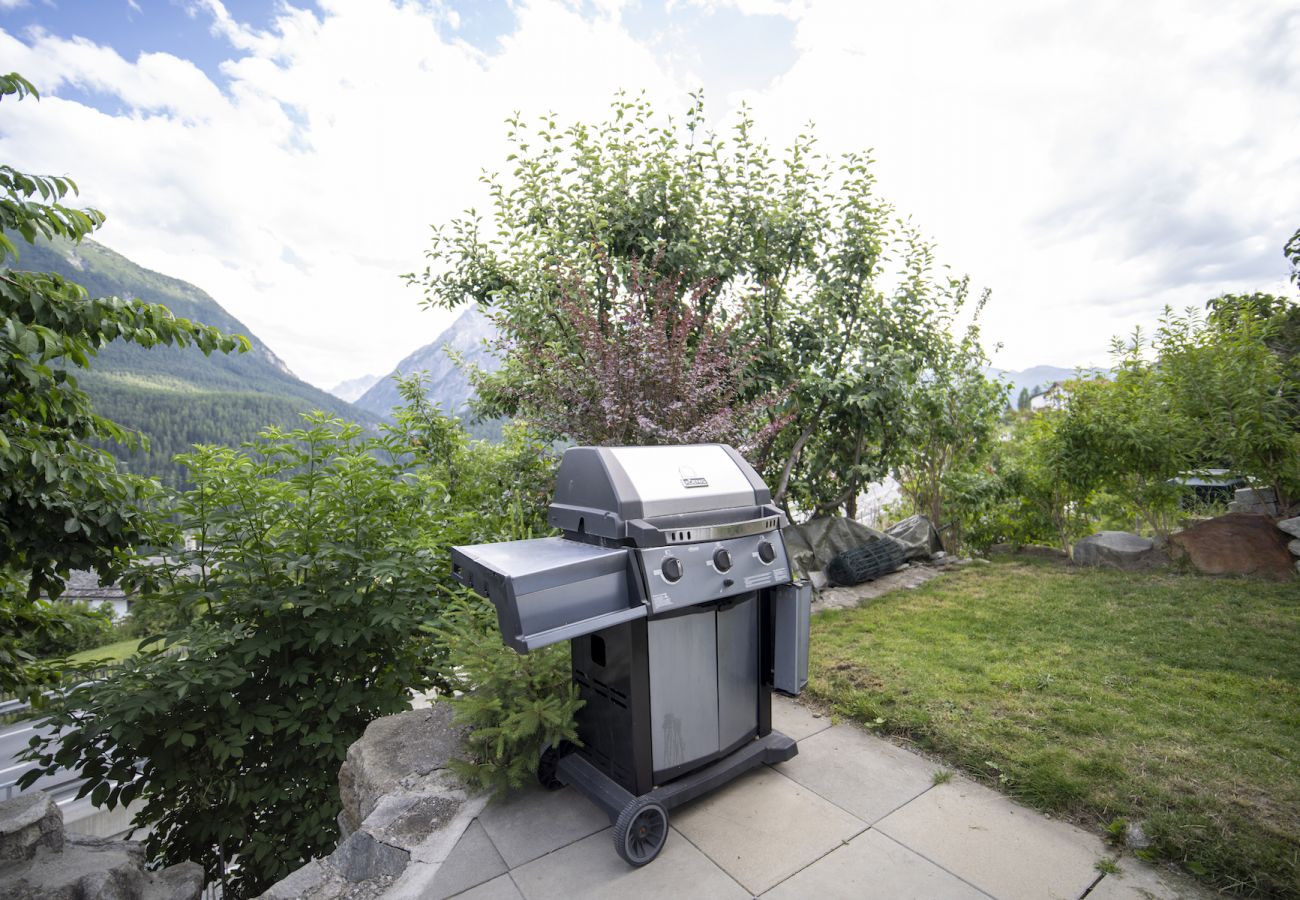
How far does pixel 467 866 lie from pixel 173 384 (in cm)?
14744

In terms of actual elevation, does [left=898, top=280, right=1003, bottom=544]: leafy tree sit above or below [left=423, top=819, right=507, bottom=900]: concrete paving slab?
above

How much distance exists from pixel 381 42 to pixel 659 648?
4.98 meters

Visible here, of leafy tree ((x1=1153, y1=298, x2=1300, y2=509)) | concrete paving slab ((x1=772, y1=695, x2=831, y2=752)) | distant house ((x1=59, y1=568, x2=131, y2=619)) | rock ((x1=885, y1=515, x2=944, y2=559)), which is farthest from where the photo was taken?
rock ((x1=885, y1=515, x2=944, y2=559))

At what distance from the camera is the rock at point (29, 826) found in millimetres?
2322

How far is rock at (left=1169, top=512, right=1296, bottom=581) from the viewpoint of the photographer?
4.55 metres

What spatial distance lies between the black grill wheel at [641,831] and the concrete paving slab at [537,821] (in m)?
0.21

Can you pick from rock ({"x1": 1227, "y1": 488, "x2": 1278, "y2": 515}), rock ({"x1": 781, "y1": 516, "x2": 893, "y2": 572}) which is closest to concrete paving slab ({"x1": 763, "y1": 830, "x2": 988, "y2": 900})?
rock ({"x1": 781, "y1": 516, "x2": 893, "y2": 572})

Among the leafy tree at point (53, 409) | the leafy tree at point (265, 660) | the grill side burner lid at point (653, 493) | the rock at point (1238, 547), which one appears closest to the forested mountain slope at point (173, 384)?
the leafy tree at point (53, 409)

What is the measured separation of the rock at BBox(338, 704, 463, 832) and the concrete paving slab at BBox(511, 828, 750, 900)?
61 centimetres

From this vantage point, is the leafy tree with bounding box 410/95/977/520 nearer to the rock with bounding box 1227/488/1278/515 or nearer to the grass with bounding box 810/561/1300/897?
the grass with bounding box 810/561/1300/897

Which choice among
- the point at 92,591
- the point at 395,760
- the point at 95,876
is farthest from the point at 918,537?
the point at 92,591

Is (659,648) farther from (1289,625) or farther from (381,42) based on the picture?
(381,42)

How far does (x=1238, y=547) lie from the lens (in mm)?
4703

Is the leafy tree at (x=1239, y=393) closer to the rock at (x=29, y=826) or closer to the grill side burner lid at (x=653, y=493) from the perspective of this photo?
the grill side burner lid at (x=653, y=493)
